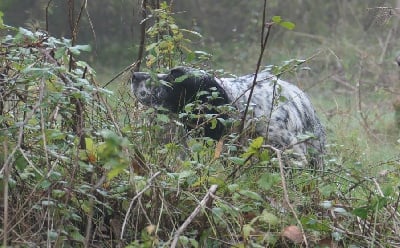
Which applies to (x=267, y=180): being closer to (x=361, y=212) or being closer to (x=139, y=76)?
(x=361, y=212)

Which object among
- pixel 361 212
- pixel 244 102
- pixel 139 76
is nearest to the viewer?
pixel 361 212

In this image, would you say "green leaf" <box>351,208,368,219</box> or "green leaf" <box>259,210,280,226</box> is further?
"green leaf" <box>351,208,368,219</box>

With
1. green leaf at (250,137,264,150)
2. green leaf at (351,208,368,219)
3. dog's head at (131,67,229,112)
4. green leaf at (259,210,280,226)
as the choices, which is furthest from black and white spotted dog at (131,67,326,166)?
green leaf at (259,210,280,226)

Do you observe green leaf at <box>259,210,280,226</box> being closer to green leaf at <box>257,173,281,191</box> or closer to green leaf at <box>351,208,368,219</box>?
green leaf at <box>257,173,281,191</box>

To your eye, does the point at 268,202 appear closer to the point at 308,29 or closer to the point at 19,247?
the point at 19,247

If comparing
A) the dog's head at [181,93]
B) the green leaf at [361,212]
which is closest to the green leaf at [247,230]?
the green leaf at [361,212]

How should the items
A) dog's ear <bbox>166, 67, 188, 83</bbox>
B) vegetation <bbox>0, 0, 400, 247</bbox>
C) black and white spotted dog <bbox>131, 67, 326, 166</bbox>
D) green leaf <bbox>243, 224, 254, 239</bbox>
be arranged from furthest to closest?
black and white spotted dog <bbox>131, 67, 326, 166</bbox> → dog's ear <bbox>166, 67, 188, 83</bbox> → vegetation <bbox>0, 0, 400, 247</bbox> → green leaf <bbox>243, 224, 254, 239</bbox>

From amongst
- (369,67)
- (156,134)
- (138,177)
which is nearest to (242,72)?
(369,67)

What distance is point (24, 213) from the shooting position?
3.63m

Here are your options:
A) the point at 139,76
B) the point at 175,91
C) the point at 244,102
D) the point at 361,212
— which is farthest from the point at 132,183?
the point at 244,102

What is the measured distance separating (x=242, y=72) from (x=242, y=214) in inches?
340

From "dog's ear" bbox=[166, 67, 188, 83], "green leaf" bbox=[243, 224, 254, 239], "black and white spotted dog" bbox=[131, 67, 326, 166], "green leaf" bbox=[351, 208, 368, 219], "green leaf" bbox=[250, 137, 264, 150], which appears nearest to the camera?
"green leaf" bbox=[243, 224, 254, 239]

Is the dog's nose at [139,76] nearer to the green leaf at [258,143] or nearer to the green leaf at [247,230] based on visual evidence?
the green leaf at [258,143]

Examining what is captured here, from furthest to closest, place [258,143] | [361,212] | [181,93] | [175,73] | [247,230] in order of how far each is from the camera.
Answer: [181,93] → [175,73] → [361,212] → [258,143] → [247,230]
